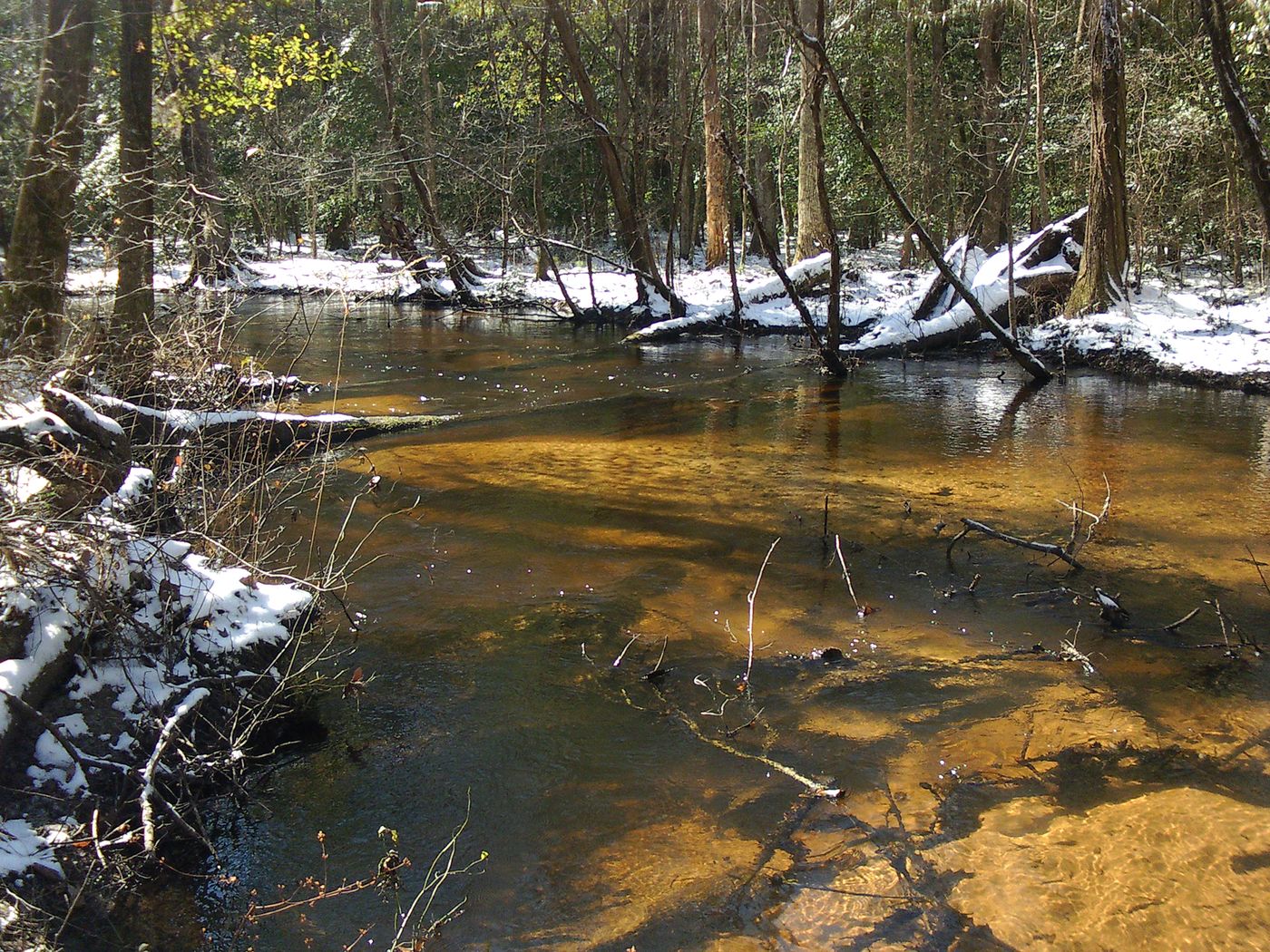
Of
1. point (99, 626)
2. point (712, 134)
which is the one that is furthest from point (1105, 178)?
point (99, 626)

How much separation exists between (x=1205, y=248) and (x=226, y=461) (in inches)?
893

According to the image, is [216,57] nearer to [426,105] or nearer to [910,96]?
[426,105]

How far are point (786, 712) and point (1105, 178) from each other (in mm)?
13788

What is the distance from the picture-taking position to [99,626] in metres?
4.46

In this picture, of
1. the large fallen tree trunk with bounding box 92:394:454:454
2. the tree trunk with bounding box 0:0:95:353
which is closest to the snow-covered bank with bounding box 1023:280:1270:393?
the large fallen tree trunk with bounding box 92:394:454:454

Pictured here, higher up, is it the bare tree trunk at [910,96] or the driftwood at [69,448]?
the bare tree trunk at [910,96]

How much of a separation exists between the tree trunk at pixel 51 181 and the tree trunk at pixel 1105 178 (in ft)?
45.6

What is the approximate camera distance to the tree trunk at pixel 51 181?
920cm

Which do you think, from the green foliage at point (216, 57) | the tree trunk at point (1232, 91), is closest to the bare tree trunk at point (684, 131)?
the green foliage at point (216, 57)

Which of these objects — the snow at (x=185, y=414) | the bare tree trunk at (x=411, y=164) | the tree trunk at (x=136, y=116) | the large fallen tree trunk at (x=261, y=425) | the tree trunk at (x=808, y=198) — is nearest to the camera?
Result: the snow at (x=185, y=414)

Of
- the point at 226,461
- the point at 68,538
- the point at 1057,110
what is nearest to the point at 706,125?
→ the point at 1057,110

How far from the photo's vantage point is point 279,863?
4.03 meters

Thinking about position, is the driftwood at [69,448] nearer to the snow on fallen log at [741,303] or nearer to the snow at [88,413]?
the snow at [88,413]

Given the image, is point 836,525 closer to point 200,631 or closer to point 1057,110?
point 200,631
